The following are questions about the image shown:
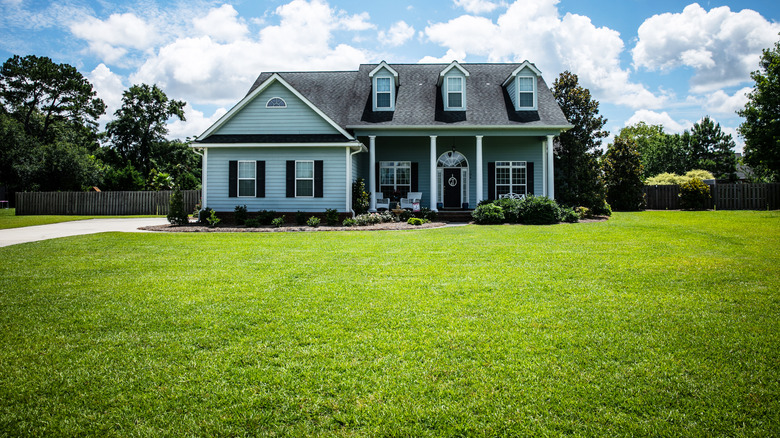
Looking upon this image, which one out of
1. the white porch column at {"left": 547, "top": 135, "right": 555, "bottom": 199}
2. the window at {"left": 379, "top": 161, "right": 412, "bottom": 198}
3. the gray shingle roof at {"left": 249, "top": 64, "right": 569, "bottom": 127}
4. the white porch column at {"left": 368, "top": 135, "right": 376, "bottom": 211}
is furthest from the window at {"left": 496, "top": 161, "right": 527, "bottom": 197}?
the white porch column at {"left": 368, "top": 135, "right": 376, "bottom": 211}

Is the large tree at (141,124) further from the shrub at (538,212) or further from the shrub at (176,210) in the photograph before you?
the shrub at (538,212)

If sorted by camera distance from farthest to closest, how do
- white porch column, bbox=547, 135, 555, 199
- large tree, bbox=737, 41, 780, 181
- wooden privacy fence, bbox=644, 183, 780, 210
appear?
large tree, bbox=737, 41, 780, 181 < wooden privacy fence, bbox=644, 183, 780, 210 < white porch column, bbox=547, 135, 555, 199

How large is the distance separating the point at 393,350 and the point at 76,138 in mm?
54469

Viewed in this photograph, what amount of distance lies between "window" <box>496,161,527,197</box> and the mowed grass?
13.6 meters

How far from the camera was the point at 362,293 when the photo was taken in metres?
5.45

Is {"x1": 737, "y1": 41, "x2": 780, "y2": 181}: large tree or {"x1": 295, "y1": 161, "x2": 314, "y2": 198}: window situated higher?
{"x1": 737, "y1": 41, "x2": 780, "y2": 181}: large tree

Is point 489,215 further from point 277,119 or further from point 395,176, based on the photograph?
point 277,119

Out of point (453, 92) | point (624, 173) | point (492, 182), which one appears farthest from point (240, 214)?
point (624, 173)

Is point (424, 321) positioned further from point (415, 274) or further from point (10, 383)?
Answer: point (10, 383)

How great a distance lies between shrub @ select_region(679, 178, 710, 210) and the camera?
23969mm

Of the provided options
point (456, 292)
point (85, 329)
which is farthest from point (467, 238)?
point (85, 329)

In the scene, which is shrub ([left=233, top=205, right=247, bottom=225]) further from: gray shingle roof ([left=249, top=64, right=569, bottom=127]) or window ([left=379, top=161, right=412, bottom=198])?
window ([left=379, top=161, right=412, bottom=198])

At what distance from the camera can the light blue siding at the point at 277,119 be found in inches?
695

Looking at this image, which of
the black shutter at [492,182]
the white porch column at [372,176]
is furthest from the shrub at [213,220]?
the black shutter at [492,182]
